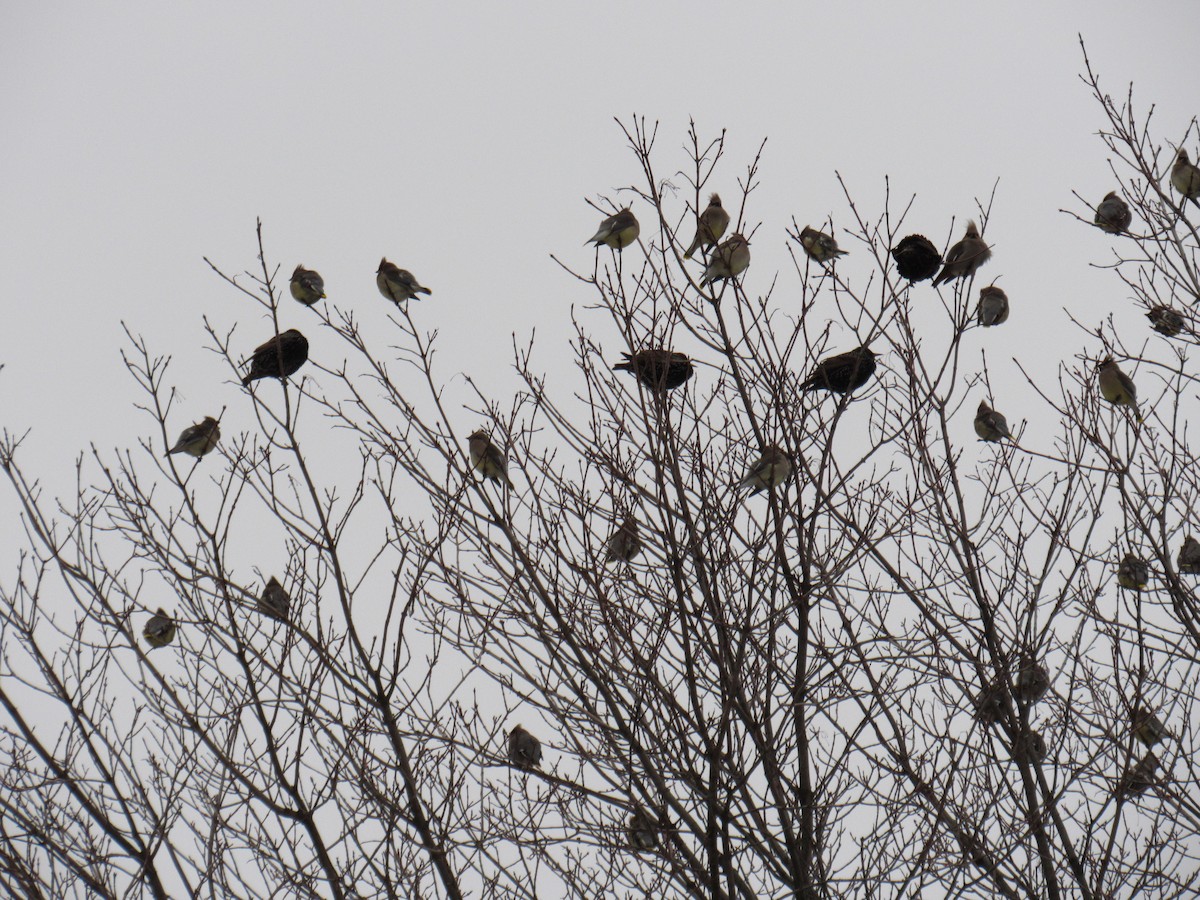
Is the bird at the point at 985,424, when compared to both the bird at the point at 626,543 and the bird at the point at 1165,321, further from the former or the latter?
the bird at the point at 626,543

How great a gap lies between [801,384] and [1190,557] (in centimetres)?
334

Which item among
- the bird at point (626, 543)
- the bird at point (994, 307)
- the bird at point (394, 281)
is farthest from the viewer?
the bird at point (394, 281)

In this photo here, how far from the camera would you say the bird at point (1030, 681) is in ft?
17.1

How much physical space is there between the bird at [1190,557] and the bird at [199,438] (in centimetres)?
626

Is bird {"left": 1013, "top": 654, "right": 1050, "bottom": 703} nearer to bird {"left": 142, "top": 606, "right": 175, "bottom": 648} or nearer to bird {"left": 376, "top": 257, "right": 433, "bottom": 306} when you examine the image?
bird {"left": 376, "top": 257, "right": 433, "bottom": 306}

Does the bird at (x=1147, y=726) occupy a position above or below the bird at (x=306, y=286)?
below

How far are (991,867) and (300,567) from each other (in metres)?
3.17

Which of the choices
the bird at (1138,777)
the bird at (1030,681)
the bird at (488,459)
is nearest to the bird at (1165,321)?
the bird at (1030,681)

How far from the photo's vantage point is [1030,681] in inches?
214

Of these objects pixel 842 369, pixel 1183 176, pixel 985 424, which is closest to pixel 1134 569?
pixel 842 369

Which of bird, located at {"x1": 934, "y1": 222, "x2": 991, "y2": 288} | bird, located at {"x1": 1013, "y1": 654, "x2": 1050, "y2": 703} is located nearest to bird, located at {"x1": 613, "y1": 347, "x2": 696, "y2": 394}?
bird, located at {"x1": 934, "y1": 222, "x2": 991, "y2": 288}

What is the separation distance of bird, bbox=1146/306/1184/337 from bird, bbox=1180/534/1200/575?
3.85 feet

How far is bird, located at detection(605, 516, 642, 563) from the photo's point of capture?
181 inches

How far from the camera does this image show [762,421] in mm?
5164
